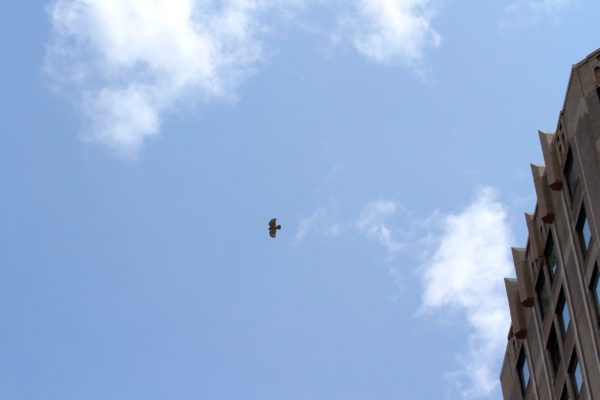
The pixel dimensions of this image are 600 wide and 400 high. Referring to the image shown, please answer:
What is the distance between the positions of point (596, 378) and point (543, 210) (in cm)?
736

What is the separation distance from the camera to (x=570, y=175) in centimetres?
4175

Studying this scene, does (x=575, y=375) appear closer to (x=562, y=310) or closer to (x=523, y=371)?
(x=562, y=310)

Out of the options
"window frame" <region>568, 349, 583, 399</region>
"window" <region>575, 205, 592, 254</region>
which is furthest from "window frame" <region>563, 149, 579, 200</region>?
"window frame" <region>568, 349, 583, 399</region>

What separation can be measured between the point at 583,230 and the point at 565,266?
184 centimetres

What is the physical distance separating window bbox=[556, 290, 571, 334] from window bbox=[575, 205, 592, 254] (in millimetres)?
2730

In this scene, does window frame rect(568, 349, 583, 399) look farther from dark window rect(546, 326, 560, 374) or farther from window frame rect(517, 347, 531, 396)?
window frame rect(517, 347, 531, 396)

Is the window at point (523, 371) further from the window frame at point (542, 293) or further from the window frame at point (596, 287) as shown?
the window frame at point (596, 287)

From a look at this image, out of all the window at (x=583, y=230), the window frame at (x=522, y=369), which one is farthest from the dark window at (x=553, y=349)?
the window at (x=583, y=230)

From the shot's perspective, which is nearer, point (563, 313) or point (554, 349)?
point (563, 313)

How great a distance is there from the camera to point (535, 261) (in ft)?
149

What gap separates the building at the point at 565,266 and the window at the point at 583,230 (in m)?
0.03

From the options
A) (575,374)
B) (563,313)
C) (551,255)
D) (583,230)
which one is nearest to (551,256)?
(551,255)

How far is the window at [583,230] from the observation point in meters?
40.0

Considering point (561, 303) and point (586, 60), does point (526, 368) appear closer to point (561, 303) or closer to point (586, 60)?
point (561, 303)
